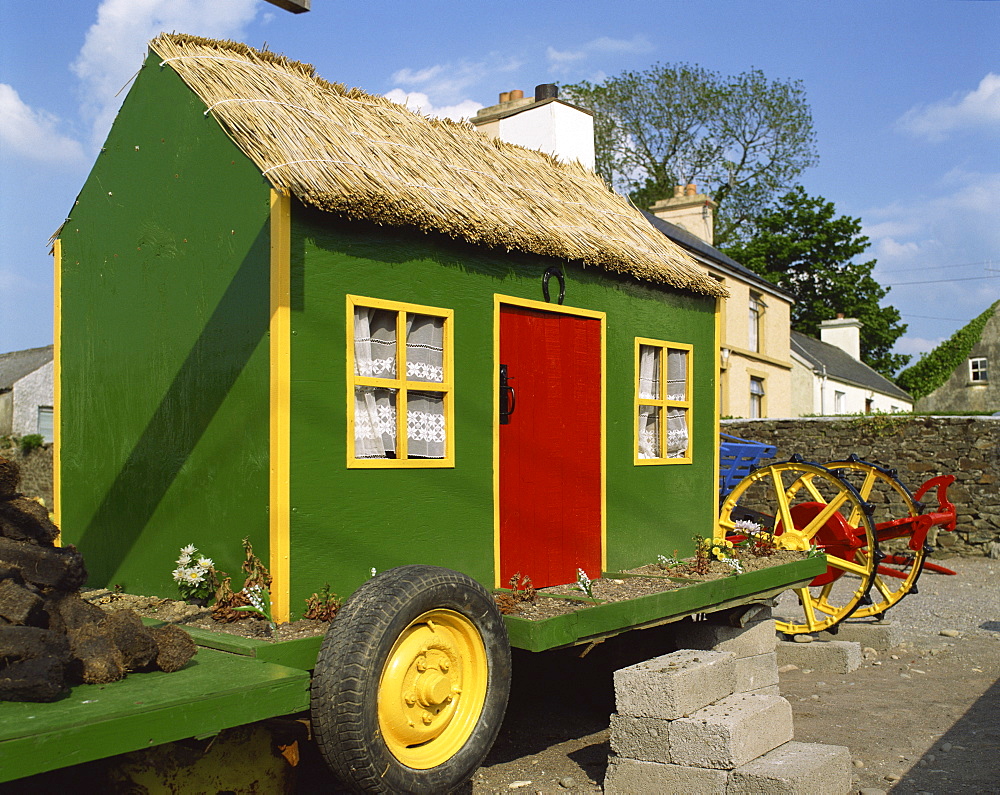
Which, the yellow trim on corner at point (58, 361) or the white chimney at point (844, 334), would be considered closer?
the yellow trim on corner at point (58, 361)

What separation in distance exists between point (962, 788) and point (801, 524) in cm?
528

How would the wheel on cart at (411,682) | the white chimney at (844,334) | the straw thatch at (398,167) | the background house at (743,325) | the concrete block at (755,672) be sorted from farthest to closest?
the white chimney at (844,334), the background house at (743,325), the concrete block at (755,672), the straw thatch at (398,167), the wheel on cart at (411,682)

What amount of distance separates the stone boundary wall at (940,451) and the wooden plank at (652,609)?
1093cm

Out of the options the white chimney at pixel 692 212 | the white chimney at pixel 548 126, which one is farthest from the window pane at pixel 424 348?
the white chimney at pixel 692 212

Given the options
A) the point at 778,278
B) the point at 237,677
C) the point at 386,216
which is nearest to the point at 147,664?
the point at 237,677

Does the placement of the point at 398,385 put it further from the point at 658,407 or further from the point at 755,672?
the point at 755,672

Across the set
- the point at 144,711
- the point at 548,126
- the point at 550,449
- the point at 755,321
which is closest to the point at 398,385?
the point at 550,449

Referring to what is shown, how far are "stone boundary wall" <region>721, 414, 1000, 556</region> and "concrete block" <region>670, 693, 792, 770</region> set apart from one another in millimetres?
13748

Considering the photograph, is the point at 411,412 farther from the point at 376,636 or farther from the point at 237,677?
the point at 237,677

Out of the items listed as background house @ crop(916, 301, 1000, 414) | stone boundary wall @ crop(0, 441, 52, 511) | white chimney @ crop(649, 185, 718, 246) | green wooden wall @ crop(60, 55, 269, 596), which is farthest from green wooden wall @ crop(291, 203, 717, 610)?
background house @ crop(916, 301, 1000, 414)

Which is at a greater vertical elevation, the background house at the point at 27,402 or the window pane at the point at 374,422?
the background house at the point at 27,402

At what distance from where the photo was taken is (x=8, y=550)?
394 centimetres

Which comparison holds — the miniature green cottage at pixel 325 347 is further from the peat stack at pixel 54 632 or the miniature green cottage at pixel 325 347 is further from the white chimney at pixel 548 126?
the white chimney at pixel 548 126

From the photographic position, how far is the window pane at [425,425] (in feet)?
19.2
